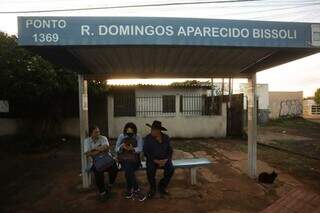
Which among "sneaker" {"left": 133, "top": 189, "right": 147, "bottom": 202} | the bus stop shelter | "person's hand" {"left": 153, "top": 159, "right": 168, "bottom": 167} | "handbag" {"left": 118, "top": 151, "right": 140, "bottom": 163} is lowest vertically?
"sneaker" {"left": 133, "top": 189, "right": 147, "bottom": 202}

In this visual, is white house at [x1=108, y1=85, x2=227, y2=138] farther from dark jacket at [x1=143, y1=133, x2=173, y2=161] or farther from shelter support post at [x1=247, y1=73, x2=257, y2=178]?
dark jacket at [x1=143, y1=133, x2=173, y2=161]

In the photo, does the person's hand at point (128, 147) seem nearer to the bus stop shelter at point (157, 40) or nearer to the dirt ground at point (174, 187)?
the dirt ground at point (174, 187)

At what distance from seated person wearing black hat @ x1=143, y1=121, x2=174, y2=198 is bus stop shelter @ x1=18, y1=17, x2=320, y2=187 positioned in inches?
55.9

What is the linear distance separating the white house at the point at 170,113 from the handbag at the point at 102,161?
11.7m

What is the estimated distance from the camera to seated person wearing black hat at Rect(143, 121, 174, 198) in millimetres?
7402

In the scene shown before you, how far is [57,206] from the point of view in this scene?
7070 millimetres

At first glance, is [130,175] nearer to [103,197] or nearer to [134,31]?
[103,197]

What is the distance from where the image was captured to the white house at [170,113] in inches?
761

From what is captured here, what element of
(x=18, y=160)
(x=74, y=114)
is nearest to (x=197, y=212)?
(x=18, y=160)

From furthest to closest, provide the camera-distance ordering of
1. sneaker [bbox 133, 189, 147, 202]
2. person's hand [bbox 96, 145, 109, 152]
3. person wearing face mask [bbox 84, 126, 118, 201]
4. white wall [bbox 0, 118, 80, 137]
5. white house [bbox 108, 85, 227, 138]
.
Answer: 1. white house [bbox 108, 85, 227, 138]
2. white wall [bbox 0, 118, 80, 137]
3. person's hand [bbox 96, 145, 109, 152]
4. person wearing face mask [bbox 84, 126, 118, 201]
5. sneaker [bbox 133, 189, 147, 202]

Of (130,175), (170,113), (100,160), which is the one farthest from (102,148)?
(170,113)

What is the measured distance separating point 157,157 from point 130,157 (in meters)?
0.51

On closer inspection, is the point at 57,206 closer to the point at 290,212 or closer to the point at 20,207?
Answer: the point at 20,207

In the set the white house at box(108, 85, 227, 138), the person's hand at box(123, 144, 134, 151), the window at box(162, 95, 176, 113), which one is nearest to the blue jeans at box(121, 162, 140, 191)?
the person's hand at box(123, 144, 134, 151)
